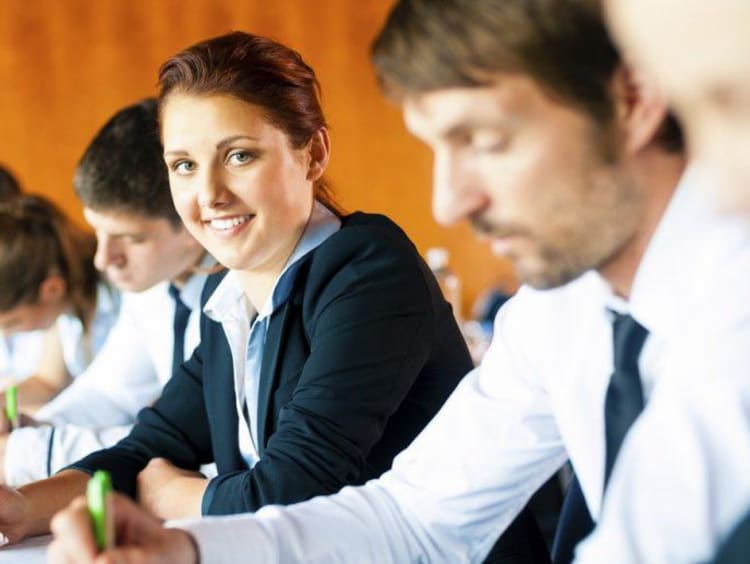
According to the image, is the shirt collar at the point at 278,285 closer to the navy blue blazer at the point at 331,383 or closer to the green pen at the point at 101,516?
the navy blue blazer at the point at 331,383

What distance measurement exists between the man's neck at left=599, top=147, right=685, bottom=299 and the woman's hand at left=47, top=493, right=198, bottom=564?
0.49 metres

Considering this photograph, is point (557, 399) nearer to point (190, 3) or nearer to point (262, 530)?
point (262, 530)

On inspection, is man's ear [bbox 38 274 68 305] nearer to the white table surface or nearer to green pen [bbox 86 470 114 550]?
the white table surface

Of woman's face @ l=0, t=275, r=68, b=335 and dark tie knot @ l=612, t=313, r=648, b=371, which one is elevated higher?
dark tie knot @ l=612, t=313, r=648, b=371

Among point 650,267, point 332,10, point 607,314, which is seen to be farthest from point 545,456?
point 332,10

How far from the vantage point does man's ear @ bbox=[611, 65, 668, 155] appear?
3.19 ft

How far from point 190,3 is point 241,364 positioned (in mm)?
4542

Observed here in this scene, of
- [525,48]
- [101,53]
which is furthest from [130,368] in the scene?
[101,53]

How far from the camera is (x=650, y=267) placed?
1032 millimetres

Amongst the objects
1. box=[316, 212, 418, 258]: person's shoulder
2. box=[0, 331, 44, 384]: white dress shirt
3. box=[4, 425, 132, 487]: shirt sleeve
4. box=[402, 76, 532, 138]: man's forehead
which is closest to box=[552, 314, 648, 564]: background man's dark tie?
box=[402, 76, 532, 138]: man's forehead

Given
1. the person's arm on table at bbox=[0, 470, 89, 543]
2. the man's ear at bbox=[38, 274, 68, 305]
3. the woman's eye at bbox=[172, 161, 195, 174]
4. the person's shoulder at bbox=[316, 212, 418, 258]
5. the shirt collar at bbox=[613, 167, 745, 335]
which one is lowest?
the person's arm on table at bbox=[0, 470, 89, 543]

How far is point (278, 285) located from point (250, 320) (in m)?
0.12

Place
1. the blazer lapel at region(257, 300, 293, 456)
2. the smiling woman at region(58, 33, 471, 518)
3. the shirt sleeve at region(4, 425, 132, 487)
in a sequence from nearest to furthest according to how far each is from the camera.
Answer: the smiling woman at region(58, 33, 471, 518), the blazer lapel at region(257, 300, 293, 456), the shirt sleeve at region(4, 425, 132, 487)

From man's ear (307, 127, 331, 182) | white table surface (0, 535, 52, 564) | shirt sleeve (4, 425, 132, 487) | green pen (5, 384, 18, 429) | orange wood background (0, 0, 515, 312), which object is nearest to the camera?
white table surface (0, 535, 52, 564)
